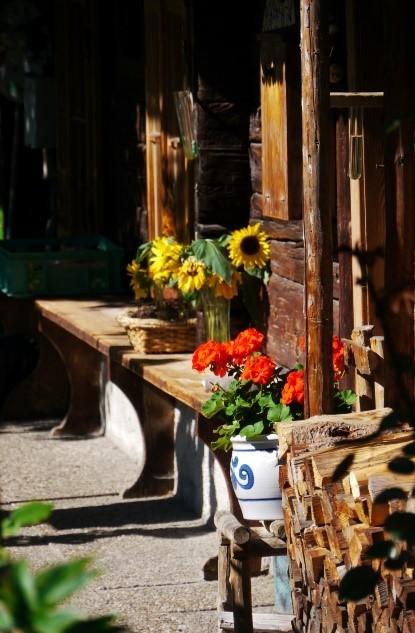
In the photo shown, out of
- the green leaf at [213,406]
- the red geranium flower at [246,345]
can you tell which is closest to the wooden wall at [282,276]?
the red geranium flower at [246,345]

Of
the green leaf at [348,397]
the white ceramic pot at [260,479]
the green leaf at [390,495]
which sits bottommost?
the white ceramic pot at [260,479]

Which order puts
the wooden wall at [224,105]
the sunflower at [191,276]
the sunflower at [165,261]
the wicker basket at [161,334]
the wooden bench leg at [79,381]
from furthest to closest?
the wooden bench leg at [79,381]
the wicker basket at [161,334]
the wooden wall at [224,105]
the sunflower at [165,261]
the sunflower at [191,276]

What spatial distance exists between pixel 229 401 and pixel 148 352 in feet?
5.35

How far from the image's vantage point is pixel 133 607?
5.29 m

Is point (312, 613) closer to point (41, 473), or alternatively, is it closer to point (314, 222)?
point (314, 222)

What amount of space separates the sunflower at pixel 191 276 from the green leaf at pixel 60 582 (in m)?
4.38

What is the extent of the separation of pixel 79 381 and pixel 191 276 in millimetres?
3088

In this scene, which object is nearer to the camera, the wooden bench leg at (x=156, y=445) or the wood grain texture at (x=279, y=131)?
the wood grain texture at (x=279, y=131)

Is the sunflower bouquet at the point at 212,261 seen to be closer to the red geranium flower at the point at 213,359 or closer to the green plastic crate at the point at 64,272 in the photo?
the red geranium flower at the point at 213,359

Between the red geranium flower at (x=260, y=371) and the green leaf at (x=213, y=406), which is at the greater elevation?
the red geranium flower at (x=260, y=371)

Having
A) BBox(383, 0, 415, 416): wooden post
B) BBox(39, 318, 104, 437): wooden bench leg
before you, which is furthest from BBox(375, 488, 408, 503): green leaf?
BBox(39, 318, 104, 437): wooden bench leg

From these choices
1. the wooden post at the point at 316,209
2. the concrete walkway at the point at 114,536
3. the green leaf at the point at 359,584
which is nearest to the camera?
the green leaf at the point at 359,584

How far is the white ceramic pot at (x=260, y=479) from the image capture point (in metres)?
4.46

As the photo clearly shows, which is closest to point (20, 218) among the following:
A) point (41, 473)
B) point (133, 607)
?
point (41, 473)
